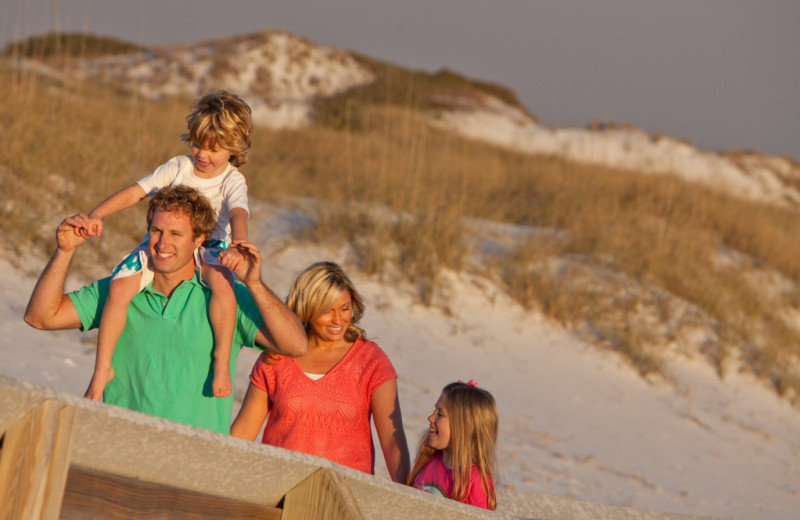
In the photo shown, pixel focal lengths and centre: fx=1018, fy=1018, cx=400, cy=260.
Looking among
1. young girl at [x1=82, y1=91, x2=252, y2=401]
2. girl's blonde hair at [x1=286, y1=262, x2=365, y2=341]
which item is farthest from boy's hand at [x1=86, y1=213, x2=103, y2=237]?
girl's blonde hair at [x1=286, y1=262, x2=365, y2=341]

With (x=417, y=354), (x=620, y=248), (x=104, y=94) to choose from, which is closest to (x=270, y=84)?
(x=104, y=94)

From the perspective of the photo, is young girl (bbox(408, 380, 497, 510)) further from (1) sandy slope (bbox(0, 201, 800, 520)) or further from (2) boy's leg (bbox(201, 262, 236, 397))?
(1) sandy slope (bbox(0, 201, 800, 520))

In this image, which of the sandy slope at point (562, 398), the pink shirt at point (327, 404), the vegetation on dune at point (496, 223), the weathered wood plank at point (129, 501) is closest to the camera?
the weathered wood plank at point (129, 501)

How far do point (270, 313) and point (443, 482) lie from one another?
2.95ft

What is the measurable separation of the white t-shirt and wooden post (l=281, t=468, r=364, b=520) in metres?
1.14

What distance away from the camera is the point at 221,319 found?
9.76ft

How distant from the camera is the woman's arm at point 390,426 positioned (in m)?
3.45

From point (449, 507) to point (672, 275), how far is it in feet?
29.3

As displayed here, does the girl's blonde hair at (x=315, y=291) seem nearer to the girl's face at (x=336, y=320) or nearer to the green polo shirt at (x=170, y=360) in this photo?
the girl's face at (x=336, y=320)

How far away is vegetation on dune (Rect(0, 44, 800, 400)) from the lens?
8734 millimetres

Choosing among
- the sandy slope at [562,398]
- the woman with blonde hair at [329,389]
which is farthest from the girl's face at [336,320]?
the sandy slope at [562,398]

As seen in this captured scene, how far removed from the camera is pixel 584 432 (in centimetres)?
838

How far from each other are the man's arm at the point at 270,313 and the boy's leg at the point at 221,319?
92 millimetres

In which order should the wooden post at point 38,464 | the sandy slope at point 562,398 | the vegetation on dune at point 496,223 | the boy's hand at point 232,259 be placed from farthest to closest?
1. the vegetation on dune at point 496,223
2. the sandy slope at point 562,398
3. the boy's hand at point 232,259
4. the wooden post at point 38,464
